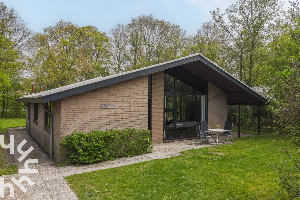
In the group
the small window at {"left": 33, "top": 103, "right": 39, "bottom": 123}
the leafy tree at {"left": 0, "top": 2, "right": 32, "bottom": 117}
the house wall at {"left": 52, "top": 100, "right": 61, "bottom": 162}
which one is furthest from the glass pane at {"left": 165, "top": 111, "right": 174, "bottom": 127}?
the leafy tree at {"left": 0, "top": 2, "right": 32, "bottom": 117}

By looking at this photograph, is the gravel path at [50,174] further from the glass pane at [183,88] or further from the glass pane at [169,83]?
the glass pane at [183,88]

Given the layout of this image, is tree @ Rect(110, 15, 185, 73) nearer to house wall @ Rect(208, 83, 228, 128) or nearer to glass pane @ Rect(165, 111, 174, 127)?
house wall @ Rect(208, 83, 228, 128)

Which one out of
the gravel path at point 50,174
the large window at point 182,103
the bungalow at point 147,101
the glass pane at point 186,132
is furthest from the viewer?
the glass pane at point 186,132

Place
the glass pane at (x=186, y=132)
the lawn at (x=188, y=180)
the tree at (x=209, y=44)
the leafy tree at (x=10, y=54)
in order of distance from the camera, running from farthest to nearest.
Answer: the tree at (x=209, y=44)
the leafy tree at (x=10, y=54)
the glass pane at (x=186, y=132)
the lawn at (x=188, y=180)

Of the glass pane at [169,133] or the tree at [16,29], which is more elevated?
the tree at [16,29]

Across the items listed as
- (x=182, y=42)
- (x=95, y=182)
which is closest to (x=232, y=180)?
(x=95, y=182)

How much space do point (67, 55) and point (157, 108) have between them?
52.7ft

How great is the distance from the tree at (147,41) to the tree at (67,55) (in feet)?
8.31

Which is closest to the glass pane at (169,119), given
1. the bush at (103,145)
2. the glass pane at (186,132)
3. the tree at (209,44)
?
the glass pane at (186,132)

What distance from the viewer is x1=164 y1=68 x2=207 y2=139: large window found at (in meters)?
12.2

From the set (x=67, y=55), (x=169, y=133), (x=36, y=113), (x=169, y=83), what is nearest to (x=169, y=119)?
(x=169, y=133)

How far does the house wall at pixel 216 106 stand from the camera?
14211 millimetres

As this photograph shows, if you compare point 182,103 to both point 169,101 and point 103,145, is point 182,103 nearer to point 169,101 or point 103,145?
point 169,101

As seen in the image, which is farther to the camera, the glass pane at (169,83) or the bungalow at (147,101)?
the glass pane at (169,83)
